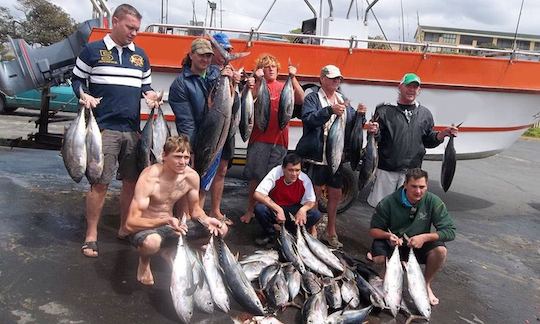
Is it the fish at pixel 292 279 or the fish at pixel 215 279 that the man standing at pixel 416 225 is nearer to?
the fish at pixel 292 279

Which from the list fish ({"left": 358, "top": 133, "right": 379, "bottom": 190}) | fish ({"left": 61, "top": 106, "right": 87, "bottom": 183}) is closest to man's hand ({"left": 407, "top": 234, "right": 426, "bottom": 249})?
fish ({"left": 358, "top": 133, "right": 379, "bottom": 190})

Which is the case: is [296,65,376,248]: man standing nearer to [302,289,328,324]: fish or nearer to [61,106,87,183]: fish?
[302,289,328,324]: fish

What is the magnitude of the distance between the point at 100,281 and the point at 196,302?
0.89 meters

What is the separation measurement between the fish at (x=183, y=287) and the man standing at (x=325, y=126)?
1855mm

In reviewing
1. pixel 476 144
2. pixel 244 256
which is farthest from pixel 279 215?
pixel 476 144

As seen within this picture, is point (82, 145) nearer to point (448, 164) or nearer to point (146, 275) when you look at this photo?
point (146, 275)

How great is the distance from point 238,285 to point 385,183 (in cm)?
189

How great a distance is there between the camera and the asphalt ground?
324cm

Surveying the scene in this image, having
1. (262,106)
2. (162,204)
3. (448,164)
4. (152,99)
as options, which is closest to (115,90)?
(152,99)

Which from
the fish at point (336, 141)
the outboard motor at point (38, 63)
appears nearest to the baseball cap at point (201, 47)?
the fish at point (336, 141)

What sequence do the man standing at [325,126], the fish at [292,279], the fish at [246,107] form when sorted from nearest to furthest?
the fish at [292,279]
the man standing at [325,126]
the fish at [246,107]

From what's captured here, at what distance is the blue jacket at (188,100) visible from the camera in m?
4.04

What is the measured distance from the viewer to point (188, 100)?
160 inches

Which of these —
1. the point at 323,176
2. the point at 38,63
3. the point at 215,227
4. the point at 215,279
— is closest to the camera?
the point at 215,279
